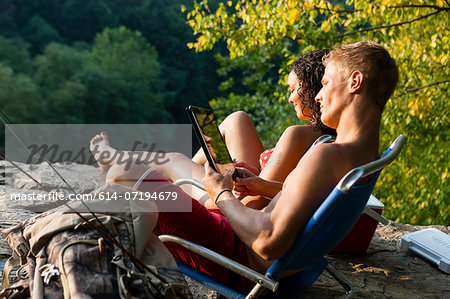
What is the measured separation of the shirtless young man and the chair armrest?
5cm

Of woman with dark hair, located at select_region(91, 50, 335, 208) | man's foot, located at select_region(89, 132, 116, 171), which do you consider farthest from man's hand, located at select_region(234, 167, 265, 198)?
man's foot, located at select_region(89, 132, 116, 171)

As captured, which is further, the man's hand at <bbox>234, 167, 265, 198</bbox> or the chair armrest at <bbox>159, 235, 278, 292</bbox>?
the man's hand at <bbox>234, 167, 265, 198</bbox>

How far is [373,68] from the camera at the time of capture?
149 centimetres

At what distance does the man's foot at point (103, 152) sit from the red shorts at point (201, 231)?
3.42 feet

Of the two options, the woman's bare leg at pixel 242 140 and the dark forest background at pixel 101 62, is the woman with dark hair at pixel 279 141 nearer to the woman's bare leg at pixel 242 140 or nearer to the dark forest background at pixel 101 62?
the woman's bare leg at pixel 242 140

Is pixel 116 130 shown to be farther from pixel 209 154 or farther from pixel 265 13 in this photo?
pixel 209 154

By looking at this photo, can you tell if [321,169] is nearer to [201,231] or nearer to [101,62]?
[201,231]

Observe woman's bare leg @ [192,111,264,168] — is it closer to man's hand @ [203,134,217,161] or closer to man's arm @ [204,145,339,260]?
man's hand @ [203,134,217,161]

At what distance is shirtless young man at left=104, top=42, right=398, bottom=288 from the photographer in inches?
55.4

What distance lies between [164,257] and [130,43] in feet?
77.9

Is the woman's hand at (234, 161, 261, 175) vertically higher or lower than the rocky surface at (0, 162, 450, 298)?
higher

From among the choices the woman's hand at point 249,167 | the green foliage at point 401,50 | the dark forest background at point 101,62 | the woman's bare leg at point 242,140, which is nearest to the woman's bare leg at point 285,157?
the woman's hand at point 249,167

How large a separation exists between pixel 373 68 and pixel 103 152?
1.79 meters

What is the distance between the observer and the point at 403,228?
3432 mm
